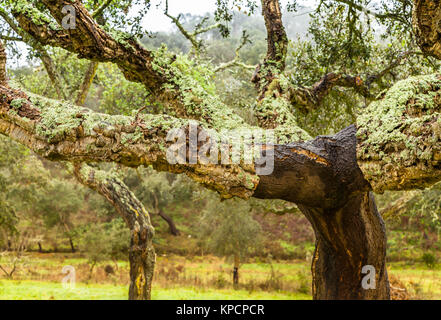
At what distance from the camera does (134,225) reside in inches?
304

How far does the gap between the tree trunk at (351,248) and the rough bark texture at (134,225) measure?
4468mm

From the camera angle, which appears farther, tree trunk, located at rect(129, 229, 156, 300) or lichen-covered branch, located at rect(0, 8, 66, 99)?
tree trunk, located at rect(129, 229, 156, 300)

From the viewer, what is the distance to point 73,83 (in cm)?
979

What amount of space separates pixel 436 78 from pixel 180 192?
2086 centimetres

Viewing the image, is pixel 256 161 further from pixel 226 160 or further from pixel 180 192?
pixel 180 192

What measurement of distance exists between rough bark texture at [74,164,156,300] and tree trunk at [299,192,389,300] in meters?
4.47

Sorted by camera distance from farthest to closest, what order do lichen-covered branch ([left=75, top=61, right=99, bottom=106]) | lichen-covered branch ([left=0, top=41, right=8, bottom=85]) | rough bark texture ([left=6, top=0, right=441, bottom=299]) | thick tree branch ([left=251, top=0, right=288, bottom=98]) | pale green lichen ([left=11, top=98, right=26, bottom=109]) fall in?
1. lichen-covered branch ([left=75, top=61, right=99, bottom=106])
2. thick tree branch ([left=251, top=0, right=288, bottom=98])
3. lichen-covered branch ([left=0, top=41, right=8, bottom=85])
4. pale green lichen ([left=11, top=98, right=26, bottom=109])
5. rough bark texture ([left=6, top=0, right=441, bottom=299])

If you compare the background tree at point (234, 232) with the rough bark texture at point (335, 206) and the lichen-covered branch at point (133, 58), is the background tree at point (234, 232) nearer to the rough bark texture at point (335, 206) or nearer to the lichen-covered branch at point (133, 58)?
the rough bark texture at point (335, 206)

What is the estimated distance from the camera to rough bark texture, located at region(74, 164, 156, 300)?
25.4 feet

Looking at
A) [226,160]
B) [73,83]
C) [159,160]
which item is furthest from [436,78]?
[73,83]

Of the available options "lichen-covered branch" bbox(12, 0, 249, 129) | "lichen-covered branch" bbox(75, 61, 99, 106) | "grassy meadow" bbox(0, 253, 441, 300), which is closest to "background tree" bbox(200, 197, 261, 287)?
"grassy meadow" bbox(0, 253, 441, 300)

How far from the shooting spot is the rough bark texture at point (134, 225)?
25.4ft

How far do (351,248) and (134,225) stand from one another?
199 inches

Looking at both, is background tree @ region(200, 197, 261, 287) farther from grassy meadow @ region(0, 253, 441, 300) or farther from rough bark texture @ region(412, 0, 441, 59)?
rough bark texture @ region(412, 0, 441, 59)
